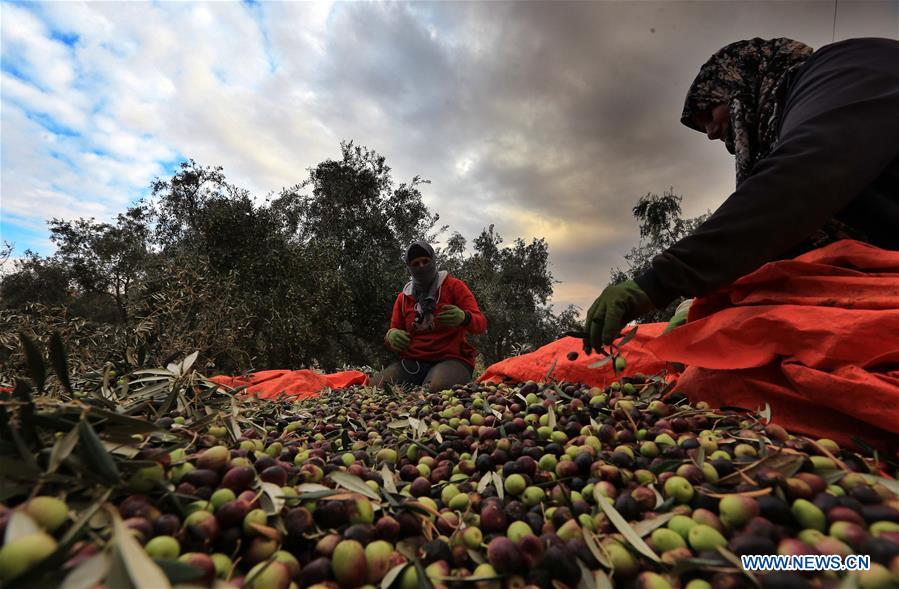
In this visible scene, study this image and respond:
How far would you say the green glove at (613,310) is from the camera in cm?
191

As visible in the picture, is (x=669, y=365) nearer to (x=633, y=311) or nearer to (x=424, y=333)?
(x=633, y=311)

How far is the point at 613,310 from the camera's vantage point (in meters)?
1.91

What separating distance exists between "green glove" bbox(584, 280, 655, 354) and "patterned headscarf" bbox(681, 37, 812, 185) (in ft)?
4.24

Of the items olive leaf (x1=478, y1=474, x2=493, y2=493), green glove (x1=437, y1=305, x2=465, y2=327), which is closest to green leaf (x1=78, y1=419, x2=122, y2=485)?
olive leaf (x1=478, y1=474, x2=493, y2=493)

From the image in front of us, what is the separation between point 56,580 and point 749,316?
7.12 ft

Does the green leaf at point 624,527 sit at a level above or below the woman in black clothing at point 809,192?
below

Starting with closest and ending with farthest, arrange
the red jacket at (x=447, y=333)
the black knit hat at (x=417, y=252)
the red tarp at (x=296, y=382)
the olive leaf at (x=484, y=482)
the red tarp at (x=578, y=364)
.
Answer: the olive leaf at (x=484, y=482)
the red tarp at (x=578, y=364)
the red tarp at (x=296, y=382)
the red jacket at (x=447, y=333)
the black knit hat at (x=417, y=252)

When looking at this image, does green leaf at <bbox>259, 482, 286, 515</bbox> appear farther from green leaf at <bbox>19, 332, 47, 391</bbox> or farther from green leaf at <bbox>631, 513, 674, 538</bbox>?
green leaf at <bbox>631, 513, 674, 538</bbox>

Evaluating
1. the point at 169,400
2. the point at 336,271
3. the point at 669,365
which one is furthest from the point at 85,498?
the point at 336,271

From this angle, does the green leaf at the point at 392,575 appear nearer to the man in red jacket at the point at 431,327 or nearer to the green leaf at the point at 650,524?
the green leaf at the point at 650,524

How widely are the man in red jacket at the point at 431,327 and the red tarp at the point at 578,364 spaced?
156cm

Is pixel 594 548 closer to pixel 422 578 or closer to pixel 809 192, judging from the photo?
pixel 422 578

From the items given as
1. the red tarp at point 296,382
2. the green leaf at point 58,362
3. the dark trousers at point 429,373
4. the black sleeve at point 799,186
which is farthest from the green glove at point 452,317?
the green leaf at point 58,362

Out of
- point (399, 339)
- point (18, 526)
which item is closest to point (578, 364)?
point (18, 526)
